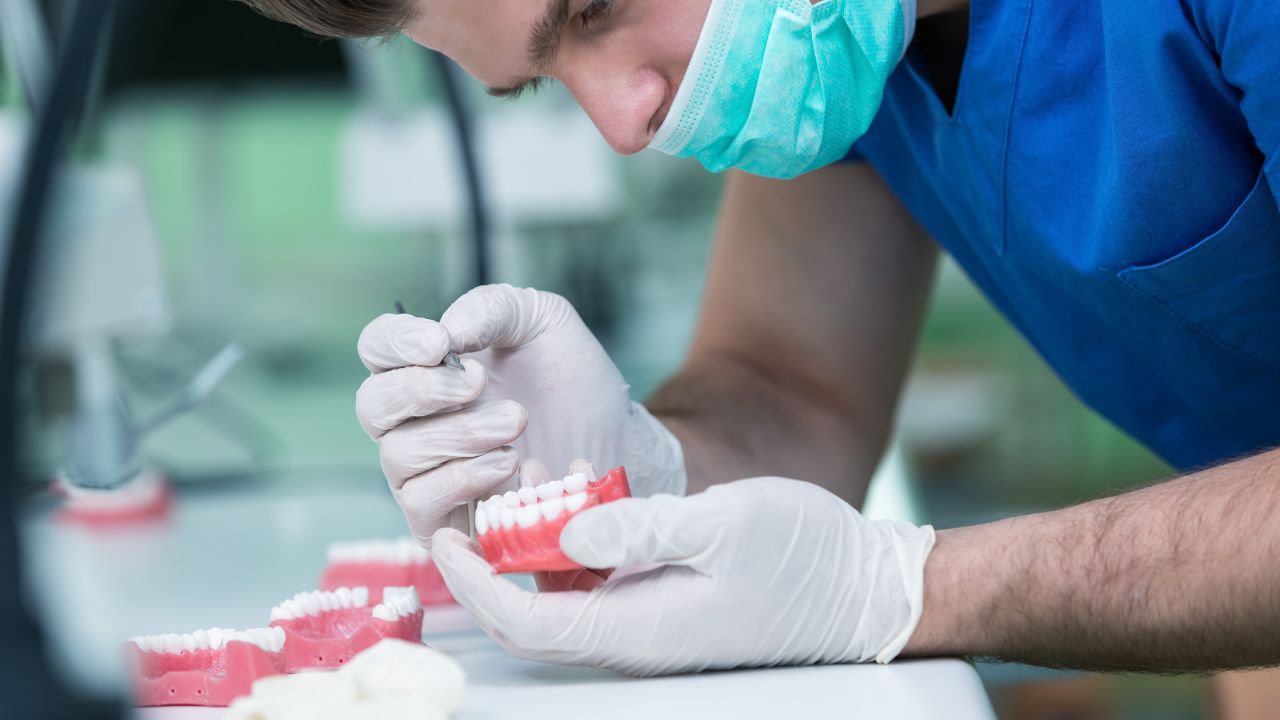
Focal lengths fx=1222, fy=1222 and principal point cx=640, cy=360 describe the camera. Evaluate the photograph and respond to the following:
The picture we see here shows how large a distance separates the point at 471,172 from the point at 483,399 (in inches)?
24.7

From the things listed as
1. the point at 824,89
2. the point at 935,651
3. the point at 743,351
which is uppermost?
the point at 824,89

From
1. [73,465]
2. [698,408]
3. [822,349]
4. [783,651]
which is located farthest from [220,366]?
[783,651]

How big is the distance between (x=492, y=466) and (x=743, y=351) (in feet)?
1.93

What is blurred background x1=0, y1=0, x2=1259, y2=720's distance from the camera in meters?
1.72

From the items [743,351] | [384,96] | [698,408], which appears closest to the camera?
[698,408]

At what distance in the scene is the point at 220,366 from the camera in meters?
1.57

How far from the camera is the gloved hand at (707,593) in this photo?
31.8 inches

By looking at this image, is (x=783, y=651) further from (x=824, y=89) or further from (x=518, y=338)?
(x=824, y=89)

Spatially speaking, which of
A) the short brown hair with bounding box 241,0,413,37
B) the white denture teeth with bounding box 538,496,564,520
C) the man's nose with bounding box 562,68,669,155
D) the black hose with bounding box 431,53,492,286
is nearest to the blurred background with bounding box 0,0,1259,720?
the black hose with bounding box 431,53,492,286

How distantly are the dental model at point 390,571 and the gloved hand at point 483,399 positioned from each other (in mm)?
132

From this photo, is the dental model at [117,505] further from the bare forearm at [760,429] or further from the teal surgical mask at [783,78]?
the teal surgical mask at [783,78]

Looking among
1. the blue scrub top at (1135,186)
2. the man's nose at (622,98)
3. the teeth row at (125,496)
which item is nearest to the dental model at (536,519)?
the man's nose at (622,98)

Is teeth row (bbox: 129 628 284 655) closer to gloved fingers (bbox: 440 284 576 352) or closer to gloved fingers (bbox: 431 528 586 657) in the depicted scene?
gloved fingers (bbox: 431 528 586 657)

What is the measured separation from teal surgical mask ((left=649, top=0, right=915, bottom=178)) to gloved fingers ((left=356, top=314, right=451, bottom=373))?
Answer: 31 centimetres
